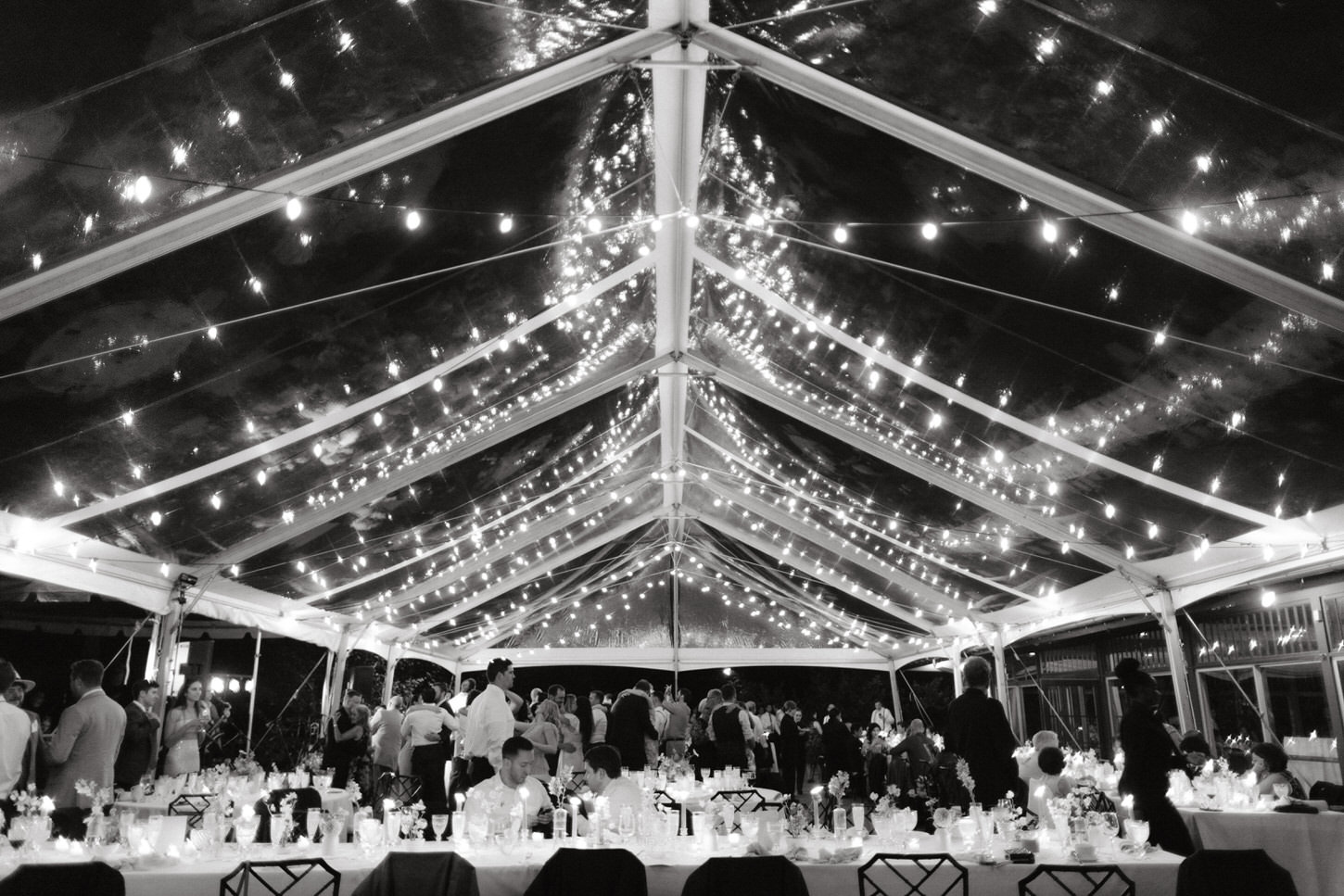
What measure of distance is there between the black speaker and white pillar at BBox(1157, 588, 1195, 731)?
15.8 metres

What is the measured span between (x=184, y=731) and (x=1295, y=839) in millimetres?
7446

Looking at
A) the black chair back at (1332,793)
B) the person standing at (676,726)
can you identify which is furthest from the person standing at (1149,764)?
the person standing at (676,726)

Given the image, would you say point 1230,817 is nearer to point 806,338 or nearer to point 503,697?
point 806,338

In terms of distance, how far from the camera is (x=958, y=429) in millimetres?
7848

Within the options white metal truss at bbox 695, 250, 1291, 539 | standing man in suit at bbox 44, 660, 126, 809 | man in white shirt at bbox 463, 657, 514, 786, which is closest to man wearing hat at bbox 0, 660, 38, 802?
standing man in suit at bbox 44, 660, 126, 809

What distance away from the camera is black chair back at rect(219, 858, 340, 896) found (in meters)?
3.65

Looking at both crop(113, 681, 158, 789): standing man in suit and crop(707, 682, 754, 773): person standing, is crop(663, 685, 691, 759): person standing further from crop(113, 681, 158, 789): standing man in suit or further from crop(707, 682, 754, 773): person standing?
crop(113, 681, 158, 789): standing man in suit

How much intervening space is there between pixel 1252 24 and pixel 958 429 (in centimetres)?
470

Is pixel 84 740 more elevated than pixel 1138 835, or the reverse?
pixel 84 740

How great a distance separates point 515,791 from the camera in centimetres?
522

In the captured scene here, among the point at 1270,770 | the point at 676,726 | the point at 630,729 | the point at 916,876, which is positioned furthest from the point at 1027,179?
the point at 676,726

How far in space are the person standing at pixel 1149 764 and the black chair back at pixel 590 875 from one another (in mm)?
2312

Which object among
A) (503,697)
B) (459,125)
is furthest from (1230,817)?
(459,125)

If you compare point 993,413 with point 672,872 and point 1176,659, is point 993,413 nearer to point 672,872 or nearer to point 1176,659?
point 1176,659
